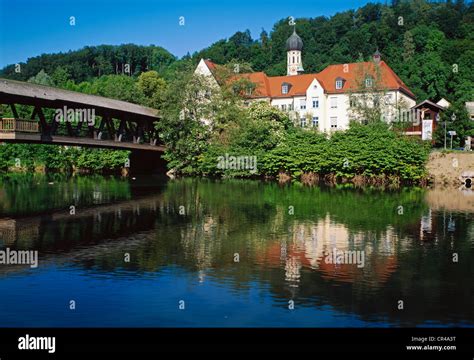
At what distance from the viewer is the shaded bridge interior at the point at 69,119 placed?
1182 inches

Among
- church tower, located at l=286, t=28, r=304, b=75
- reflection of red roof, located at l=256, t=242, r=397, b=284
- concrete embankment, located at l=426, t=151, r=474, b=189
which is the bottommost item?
reflection of red roof, located at l=256, t=242, r=397, b=284

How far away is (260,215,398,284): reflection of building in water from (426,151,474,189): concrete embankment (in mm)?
24528

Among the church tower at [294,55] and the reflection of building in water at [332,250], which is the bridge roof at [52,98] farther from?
the church tower at [294,55]

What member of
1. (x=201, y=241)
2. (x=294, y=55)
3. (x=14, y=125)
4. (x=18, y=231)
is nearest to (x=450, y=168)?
(x=201, y=241)

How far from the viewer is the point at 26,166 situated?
61.8 meters

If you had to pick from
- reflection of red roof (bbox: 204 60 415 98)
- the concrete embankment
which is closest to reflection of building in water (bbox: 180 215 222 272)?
the concrete embankment

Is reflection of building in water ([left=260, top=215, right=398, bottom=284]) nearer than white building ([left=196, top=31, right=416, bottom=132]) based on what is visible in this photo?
Yes

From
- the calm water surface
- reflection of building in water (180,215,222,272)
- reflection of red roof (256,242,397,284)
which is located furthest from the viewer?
reflection of building in water (180,215,222,272)

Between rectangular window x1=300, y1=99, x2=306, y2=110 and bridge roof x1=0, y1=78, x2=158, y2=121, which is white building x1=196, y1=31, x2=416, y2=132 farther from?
bridge roof x1=0, y1=78, x2=158, y2=121

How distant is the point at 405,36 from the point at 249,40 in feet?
187

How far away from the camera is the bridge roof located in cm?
2898

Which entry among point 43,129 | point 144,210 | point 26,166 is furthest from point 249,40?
point 144,210
